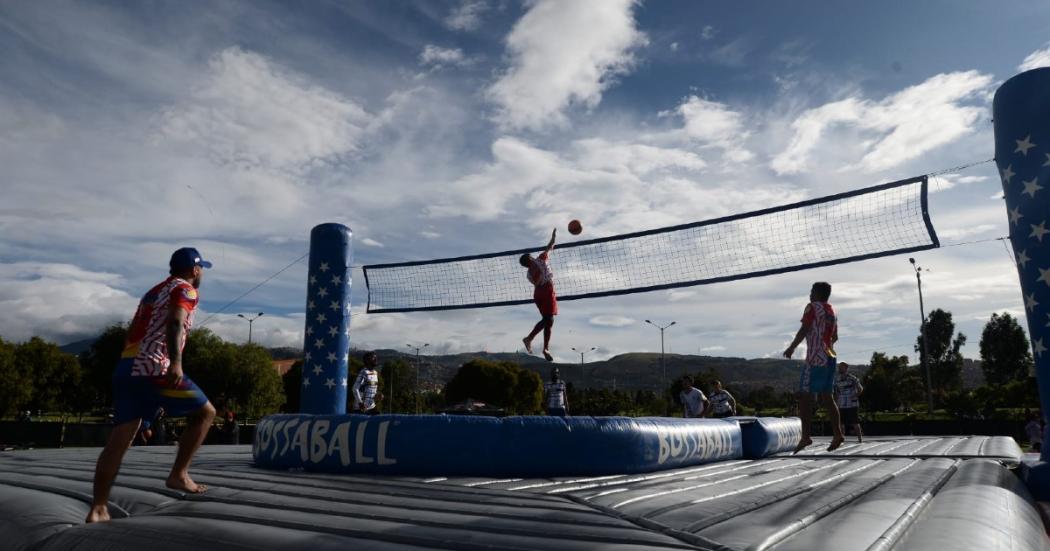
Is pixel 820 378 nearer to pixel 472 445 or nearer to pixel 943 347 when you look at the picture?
pixel 472 445

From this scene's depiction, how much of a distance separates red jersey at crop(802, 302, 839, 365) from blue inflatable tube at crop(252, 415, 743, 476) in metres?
2.27

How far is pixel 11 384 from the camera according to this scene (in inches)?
1804

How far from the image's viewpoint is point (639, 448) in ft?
19.3

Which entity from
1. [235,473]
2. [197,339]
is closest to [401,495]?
[235,473]

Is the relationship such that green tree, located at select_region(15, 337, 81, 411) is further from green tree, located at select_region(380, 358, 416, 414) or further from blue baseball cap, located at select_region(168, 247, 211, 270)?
blue baseball cap, located at select_region(168, 247, 211, 270)

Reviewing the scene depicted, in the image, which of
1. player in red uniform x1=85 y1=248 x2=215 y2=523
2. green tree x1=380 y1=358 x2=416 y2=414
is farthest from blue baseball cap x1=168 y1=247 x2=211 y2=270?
green tree x1=380 y1=358 x2=416 y2=414

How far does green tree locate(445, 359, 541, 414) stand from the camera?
2689 inches

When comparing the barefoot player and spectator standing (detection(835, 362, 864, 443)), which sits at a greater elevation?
the barefoot player

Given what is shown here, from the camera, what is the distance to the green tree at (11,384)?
45469 mm

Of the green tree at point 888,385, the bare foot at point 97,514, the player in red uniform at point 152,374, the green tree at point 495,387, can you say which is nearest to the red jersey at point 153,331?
the player in red uniform at point 152,374

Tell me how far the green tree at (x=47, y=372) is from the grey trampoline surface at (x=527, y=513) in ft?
184

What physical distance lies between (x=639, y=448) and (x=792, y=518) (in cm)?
284

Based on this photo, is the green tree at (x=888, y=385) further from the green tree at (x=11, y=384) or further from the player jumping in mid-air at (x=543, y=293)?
the green tree at (x=11, y=384)

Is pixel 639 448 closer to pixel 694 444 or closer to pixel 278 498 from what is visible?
pixel 694 444
